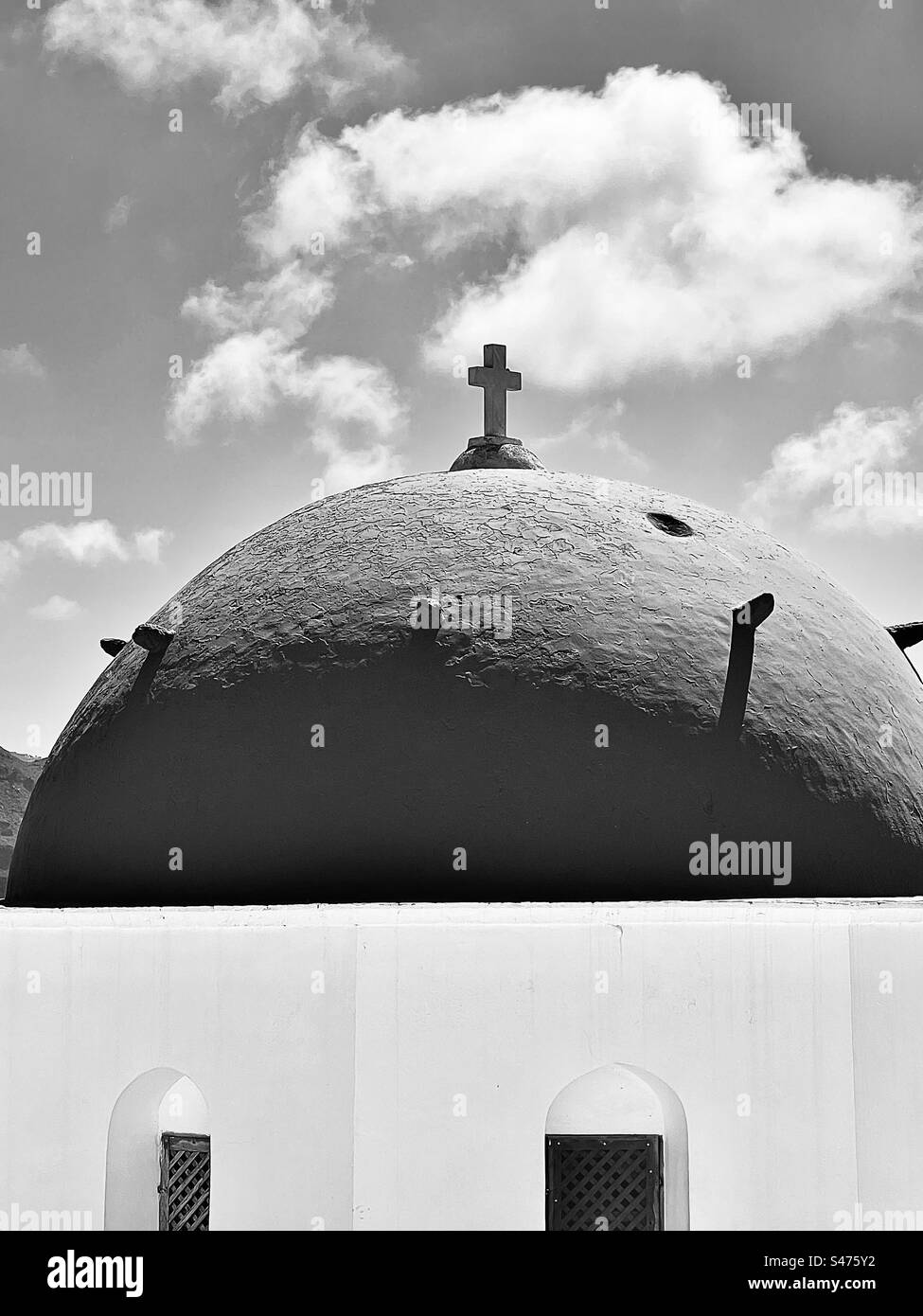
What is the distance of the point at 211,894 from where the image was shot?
8664 mm

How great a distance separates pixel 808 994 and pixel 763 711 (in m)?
1.98

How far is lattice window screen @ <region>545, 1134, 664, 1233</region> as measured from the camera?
25.8 feet

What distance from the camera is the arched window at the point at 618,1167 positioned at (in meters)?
7.76

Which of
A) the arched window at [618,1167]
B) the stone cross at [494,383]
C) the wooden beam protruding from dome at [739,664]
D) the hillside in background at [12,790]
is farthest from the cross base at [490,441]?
the hillside in background at [12,790]

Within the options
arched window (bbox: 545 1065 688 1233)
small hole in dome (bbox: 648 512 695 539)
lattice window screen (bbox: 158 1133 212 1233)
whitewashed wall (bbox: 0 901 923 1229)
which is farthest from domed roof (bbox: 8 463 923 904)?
lattice window screen (bbox: 158 1133 212 1233)

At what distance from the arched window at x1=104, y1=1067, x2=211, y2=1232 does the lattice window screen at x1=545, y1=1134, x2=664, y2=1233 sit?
1.95 meters

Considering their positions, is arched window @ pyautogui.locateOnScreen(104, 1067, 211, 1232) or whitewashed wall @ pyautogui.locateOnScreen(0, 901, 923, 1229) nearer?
whitewashed wall @ pyautogui.locateOnScreen(0, 901, 923, 1229)

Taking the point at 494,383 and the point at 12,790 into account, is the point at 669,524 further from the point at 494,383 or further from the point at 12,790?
the point at 12,790

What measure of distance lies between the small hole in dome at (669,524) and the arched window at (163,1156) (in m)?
4.78

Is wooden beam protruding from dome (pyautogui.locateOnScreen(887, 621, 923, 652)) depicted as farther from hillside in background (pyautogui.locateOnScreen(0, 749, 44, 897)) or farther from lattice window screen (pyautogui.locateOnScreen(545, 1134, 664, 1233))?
hillside in background (pyautogui.locateOnScreen(0, 749, 44, 897))

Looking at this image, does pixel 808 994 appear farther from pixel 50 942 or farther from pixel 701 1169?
pixel 50 942

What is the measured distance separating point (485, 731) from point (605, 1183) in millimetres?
2572
